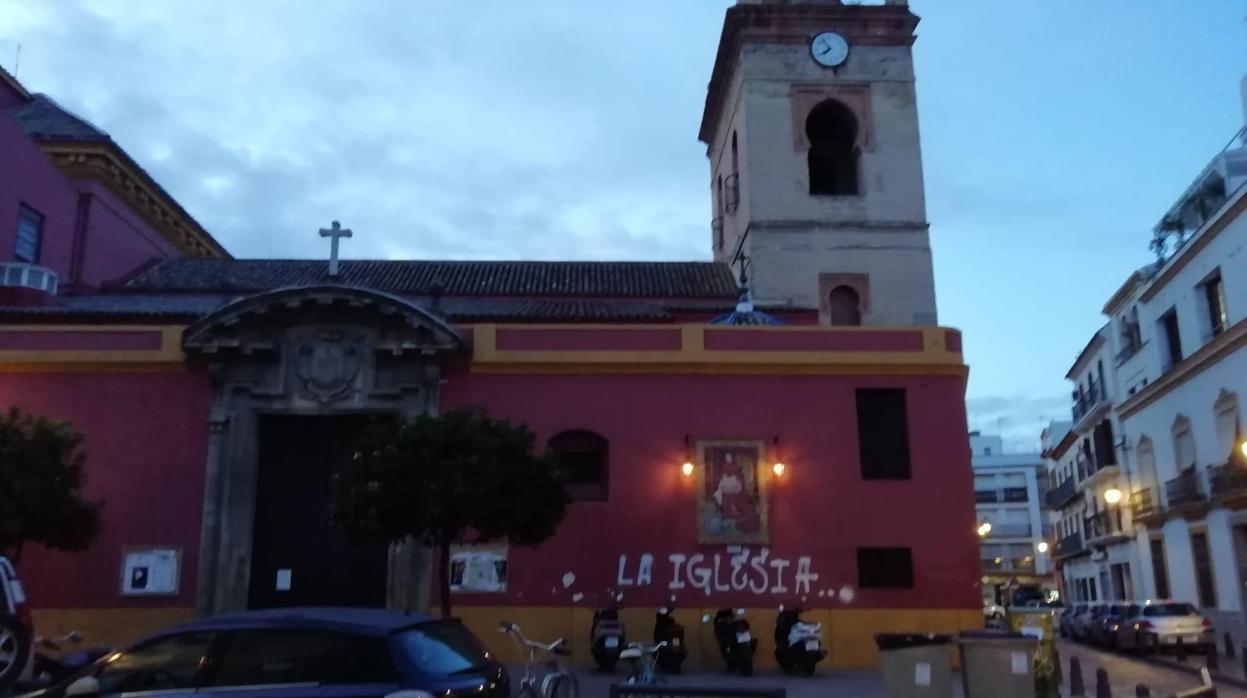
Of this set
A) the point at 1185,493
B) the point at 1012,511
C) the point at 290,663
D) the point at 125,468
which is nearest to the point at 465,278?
the point at 125,468

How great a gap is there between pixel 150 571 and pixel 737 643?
9.12 m

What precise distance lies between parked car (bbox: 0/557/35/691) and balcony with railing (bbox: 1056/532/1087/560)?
4388 cm

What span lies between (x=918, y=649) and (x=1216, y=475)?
→ 20.5m

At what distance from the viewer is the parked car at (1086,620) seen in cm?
2653

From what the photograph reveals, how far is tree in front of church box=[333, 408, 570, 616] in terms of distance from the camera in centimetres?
1274

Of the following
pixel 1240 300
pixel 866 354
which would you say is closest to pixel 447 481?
pixel 866 354

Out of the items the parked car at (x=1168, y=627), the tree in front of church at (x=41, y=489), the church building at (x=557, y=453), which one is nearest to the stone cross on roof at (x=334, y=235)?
the church building at (x=557, y=453)

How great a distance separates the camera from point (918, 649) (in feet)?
29.9

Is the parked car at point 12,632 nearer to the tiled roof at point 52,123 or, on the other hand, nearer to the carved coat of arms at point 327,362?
the carved coat of arms at point 327,362

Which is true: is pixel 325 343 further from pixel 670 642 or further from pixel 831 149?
pixel 831 149

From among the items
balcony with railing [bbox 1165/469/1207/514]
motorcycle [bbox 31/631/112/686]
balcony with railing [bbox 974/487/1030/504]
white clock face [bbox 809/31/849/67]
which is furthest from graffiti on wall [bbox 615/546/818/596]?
balcony with railing [bbox 974/487/1030/504]

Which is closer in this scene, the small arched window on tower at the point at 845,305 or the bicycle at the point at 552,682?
the bicycle at the point at 552,682

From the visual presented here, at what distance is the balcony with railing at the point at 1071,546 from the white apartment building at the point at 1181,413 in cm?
437

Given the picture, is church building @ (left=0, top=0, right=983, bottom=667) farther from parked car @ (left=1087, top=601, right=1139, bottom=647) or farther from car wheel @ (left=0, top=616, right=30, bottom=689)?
parked car @ (left=1087, top=601, right=1139, bottom=647)
